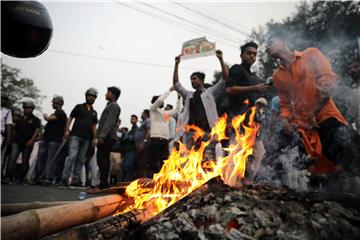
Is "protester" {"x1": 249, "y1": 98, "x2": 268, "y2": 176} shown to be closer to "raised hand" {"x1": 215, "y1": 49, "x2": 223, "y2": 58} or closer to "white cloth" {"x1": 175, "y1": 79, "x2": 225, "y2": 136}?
"white cloth" {"x1": 175, "y1": 79, "x2": 225, "y2": 136}

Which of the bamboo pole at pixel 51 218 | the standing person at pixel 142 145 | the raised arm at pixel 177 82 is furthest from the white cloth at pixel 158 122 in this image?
the bamboo pole at pixel 51 218

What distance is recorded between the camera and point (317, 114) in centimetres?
422

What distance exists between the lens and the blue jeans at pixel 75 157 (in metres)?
7.29

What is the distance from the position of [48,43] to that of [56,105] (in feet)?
21.3

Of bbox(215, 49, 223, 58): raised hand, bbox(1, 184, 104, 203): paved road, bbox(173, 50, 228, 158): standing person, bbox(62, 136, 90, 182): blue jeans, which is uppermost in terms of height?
bbox(215, 49, 223, 58): raised hand

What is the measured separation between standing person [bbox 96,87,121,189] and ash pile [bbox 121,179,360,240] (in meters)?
4.72

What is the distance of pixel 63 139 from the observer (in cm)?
805

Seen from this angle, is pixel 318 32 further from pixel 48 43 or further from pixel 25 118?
pixel 48 43

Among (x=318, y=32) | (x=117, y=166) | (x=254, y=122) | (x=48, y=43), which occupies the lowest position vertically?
(x=117, y=166)

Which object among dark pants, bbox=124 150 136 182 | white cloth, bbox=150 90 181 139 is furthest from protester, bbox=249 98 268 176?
dark pants, bbox=124 150 136 182

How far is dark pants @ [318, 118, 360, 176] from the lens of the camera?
13.4 feet

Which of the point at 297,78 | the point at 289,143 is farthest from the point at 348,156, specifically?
the point at 297,78

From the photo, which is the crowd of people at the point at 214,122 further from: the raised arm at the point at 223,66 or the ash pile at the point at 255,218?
the ash pile at the point at 255,218

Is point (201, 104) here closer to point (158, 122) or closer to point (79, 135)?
point (158, 122)
